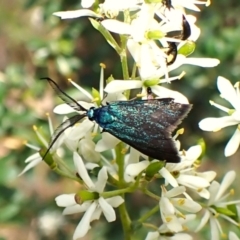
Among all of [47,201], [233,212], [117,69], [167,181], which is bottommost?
[47,201]

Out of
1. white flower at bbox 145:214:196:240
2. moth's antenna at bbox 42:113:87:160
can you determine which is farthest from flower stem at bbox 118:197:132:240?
moth's antenna at bbox 42:113:87:160

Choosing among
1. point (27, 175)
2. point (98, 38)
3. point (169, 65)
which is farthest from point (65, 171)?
point (98, 38)

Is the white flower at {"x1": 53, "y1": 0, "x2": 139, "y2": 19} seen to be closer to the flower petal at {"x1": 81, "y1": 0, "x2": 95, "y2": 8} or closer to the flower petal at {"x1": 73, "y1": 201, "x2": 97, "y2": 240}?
the flower petal at {"x1": 81, "y1": 0, "x2": 95, "y2": 8}

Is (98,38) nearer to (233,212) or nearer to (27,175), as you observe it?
(27,175)

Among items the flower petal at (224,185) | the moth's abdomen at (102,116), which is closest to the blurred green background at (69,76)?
the flower petal at (224,185)

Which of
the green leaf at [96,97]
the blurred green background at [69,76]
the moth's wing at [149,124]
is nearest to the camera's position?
the moth's wing at [149,124]

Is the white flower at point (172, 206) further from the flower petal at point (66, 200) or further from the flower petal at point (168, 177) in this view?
the flower petal at point (66, 200)

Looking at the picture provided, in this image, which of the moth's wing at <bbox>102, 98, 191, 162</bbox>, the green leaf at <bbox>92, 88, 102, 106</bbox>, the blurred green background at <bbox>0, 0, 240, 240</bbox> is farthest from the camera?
the blurred green background at <bbox>0, 0, 240, 240</bbox>
